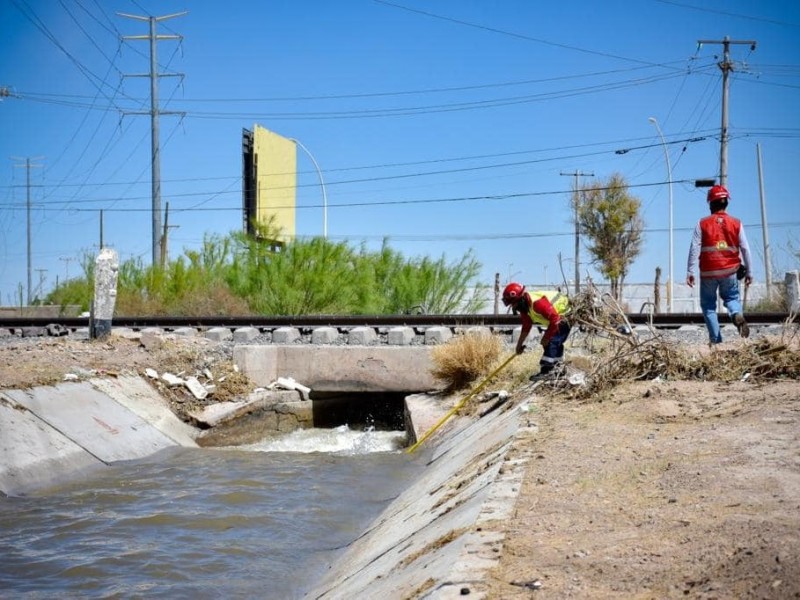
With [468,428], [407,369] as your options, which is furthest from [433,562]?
[407,369]

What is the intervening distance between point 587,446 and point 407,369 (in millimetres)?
8120

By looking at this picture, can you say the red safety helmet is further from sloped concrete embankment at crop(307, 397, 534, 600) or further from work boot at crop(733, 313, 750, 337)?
work boot at crop(733, 313, 750, 337)

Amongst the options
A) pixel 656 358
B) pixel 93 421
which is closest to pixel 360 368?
pixel 93 421

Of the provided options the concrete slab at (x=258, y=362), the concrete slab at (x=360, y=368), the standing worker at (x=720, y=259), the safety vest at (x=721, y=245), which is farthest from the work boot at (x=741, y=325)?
the concrete slab at (x=258, y=362)

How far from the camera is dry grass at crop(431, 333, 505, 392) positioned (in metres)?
12.8

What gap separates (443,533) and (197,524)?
3.98 m

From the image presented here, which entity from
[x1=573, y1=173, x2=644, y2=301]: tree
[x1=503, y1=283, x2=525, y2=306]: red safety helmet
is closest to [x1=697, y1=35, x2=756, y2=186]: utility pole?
[x1=573, y1=173, x2=644, y2=301]: tree

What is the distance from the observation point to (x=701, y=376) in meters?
8.83

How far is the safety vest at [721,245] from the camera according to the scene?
380 inches

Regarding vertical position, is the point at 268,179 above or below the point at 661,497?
above

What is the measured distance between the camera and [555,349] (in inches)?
412

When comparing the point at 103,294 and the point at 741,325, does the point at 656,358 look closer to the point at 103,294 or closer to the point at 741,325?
the point at 741,325

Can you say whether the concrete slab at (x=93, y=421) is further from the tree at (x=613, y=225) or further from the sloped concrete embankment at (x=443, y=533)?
the tree at (x=613, y=225)

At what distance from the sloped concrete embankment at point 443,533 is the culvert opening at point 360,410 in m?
6.05
